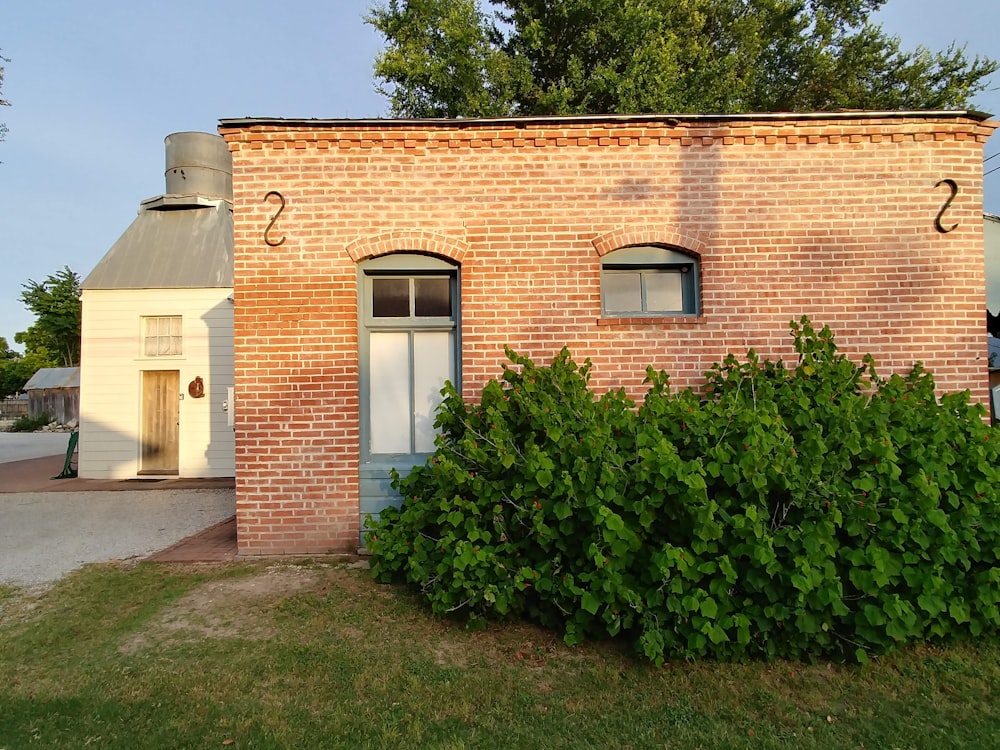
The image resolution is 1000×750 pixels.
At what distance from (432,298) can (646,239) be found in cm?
228

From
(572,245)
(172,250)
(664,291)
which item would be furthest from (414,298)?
(172,250)

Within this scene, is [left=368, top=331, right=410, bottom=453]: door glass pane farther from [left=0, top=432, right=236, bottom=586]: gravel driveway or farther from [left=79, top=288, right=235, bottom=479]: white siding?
[left=79, top=288, right=235, bottom=479]: white siding

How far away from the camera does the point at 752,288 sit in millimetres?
5922

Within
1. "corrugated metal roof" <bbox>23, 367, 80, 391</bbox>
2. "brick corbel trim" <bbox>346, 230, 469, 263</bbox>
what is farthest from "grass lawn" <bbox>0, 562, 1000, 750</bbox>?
"corrugated metal roof" <bbox>23, 367, 80, 391</bbox>

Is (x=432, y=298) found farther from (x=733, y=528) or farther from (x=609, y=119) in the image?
(x=733, y=528)

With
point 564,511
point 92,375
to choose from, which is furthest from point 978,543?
point 92,375

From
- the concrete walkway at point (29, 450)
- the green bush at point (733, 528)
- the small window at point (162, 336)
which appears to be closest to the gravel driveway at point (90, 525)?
the small window at point (162, 336)

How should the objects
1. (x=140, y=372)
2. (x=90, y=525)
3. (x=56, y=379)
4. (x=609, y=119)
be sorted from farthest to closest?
(x=56, y=379) < (x=140, y=372) < (x=90, y=525) < (x=609, y=119)

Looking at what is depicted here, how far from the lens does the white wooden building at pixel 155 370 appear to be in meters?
13.0

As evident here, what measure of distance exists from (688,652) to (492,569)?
1.39 metres

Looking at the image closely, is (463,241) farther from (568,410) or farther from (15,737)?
(15,737)

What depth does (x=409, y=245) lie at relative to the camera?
19.4 ft

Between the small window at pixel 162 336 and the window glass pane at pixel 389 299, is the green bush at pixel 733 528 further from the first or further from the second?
the small window at pixel 162 336

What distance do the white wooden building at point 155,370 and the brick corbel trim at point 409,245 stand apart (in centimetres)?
844
